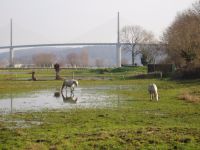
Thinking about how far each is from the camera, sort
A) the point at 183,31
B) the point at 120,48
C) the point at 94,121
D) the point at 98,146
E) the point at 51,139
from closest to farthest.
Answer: the point at 98,146 → the point at 51,139 → the point at 94,121 → the point at 183,31 → the point at 120,48

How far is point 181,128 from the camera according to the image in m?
14.5

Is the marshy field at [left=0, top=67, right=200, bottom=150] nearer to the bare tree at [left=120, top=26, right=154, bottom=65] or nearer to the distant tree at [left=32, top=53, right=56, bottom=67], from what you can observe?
the bare tree at [left=120, top=26, right=154, bottom=65]

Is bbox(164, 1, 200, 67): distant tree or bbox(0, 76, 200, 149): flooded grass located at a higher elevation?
bbox(164, 1, 200, 67): distant tree

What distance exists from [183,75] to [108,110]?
33253mm

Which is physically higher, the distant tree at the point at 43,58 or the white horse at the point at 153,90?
the distant tree at the point at 43,58

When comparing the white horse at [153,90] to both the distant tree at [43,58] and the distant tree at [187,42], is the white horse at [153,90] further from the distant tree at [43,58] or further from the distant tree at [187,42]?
the distant tree at [43,58]

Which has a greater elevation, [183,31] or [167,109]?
[183,31]

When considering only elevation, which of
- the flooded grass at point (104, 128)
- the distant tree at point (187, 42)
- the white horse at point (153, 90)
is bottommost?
the flooded grass at point (104, 128)

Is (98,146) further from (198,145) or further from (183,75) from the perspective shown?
(183,75)

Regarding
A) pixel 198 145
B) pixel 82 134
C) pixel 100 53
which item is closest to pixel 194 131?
pixel 198 145

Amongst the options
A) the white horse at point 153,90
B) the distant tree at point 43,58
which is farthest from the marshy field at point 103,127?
the distant tree at point 43,58

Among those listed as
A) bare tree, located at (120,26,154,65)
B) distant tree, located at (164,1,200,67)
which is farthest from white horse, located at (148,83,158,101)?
bare tree, located at (120,26,154,65)

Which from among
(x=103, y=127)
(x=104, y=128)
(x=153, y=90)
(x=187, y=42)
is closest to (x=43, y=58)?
(x=187, y=42)

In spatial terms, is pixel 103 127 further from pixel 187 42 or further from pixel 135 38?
pixel 135 38
